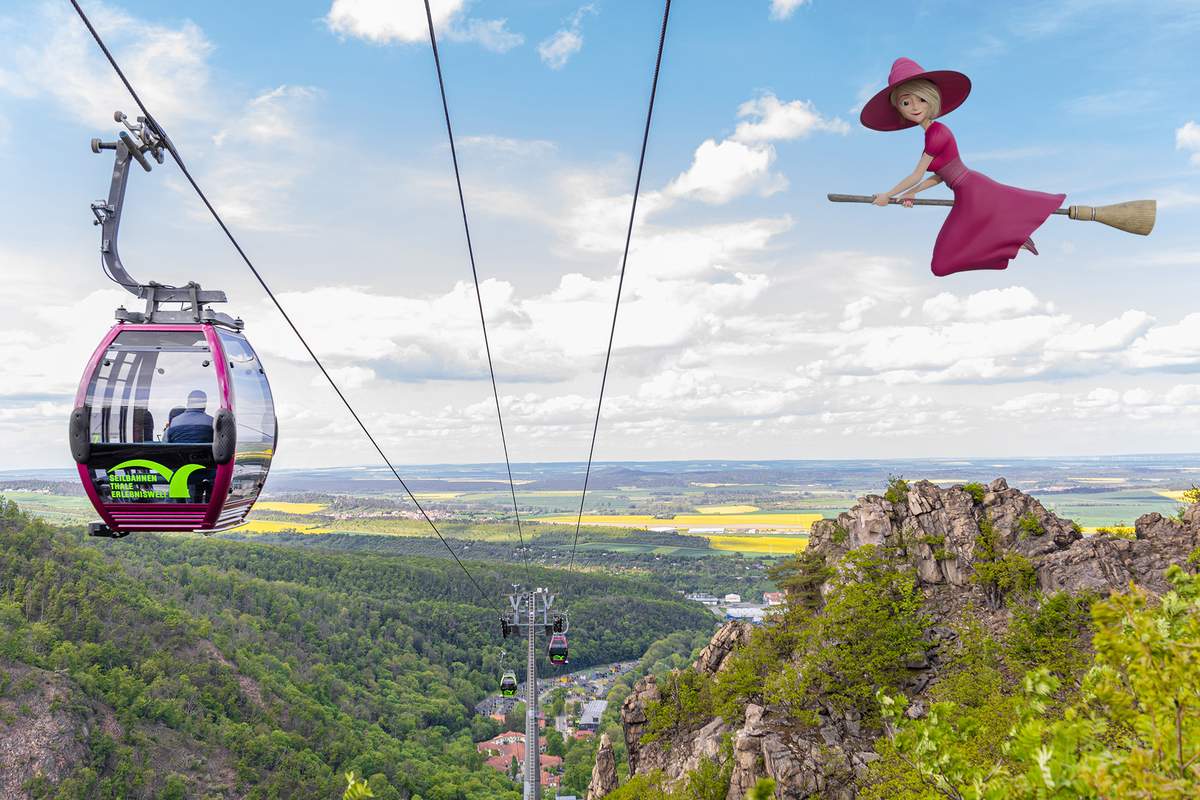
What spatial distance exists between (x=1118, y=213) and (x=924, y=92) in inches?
74.8

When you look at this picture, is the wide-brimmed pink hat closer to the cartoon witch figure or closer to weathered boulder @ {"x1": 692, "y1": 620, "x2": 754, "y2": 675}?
the cartoon witch figure

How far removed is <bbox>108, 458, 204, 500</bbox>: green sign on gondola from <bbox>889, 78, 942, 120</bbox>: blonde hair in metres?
12.0

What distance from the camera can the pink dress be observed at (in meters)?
6.13

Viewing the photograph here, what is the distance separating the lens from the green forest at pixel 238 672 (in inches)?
4082

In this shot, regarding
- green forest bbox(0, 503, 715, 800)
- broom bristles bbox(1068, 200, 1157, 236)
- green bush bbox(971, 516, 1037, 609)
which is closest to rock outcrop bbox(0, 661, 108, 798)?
green forest bbox(0, 503, 715, 800)

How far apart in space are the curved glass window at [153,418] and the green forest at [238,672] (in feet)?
252

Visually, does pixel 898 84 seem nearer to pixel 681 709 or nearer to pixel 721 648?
pixel 681 709

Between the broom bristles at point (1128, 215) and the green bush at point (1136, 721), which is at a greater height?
the broom bristles at point (1128, 215)

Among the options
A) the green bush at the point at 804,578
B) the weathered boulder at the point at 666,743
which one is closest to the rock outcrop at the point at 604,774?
Answer: the weathered boulder at the point at 666,743

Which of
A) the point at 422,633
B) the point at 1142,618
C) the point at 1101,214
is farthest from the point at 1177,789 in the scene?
the point at 422,633

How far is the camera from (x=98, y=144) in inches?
452

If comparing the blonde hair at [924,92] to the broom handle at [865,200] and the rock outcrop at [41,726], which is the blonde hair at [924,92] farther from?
the rock outcrop at [41,726]

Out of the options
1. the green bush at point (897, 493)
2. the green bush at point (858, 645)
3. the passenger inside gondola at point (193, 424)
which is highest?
the passenger inside gondola at point (193, 424)

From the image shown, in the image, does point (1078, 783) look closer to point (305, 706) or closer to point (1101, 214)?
point (1101, 214)
